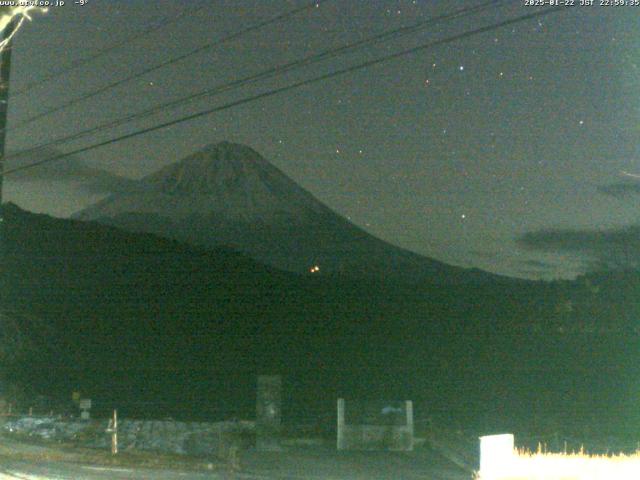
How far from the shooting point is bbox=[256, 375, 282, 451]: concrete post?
23.1 meters

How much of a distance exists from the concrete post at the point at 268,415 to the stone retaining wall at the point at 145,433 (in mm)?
674

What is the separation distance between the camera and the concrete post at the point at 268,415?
75.8 feet

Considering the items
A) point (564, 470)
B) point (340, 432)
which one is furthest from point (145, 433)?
point (564, 470)

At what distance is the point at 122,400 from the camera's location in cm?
5425

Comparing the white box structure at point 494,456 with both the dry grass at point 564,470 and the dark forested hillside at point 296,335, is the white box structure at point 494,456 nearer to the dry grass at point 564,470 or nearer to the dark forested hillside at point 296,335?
the dry grass at point 564,470

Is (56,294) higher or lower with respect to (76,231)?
lower

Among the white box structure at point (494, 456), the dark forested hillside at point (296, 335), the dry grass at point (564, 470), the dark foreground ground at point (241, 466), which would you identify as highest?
the dark forested hillside at point (296, 335)

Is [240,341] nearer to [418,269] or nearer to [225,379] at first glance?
[225,379]

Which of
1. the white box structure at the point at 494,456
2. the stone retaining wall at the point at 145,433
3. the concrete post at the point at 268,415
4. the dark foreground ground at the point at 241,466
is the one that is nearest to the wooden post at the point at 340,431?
the dark foreground ground at the point at 241,466

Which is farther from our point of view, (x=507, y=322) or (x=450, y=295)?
(x=450, y=295)

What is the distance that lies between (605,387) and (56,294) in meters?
45.1

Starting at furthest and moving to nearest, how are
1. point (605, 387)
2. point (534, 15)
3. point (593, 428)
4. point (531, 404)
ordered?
1. point (605, 387)
2. point (531, 404)
3. point (593, 428)
4. point (534, 15)

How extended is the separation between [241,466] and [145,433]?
9.26 meters

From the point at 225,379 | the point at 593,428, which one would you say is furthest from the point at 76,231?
the point at 593,428
